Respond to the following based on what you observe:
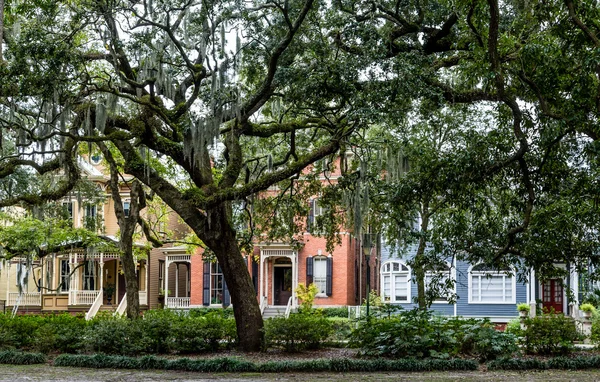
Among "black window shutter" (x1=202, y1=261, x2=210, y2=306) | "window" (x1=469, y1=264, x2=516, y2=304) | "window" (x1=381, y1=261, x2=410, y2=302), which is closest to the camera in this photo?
"window" (x1=469, y1=264, x2=516, y2=304)

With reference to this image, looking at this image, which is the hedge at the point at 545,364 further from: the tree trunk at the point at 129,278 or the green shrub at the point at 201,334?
the tree trunk at the point at 129,278

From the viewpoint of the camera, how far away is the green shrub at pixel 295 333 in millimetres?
17797

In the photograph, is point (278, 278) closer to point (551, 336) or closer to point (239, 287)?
point (239, 287)

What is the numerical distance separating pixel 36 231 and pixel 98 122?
7079 mm

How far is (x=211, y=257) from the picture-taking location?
21.5m

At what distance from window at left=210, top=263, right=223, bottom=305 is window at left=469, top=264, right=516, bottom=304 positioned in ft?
40.0

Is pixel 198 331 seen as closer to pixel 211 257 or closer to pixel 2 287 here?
pixel 211 257

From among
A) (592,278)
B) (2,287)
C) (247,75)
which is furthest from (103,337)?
(2,287)

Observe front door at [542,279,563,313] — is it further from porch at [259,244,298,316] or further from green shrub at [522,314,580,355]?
green shrub at [522,314,580,355]

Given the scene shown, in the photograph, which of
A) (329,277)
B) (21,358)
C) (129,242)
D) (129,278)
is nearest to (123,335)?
(129,278)

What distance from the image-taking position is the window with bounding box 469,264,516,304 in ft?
98.4

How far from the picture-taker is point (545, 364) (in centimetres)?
1519

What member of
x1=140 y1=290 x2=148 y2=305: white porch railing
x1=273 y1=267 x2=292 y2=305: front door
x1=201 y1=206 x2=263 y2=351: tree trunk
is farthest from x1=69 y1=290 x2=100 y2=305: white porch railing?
x1=201 y1=206 x2=263 y2=351: tree trunk

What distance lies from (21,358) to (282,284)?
1972 cm
